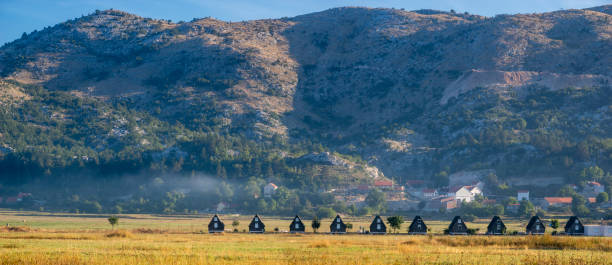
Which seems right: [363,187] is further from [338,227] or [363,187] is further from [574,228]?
[574,228]

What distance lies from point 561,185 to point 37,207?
146905 millimetres

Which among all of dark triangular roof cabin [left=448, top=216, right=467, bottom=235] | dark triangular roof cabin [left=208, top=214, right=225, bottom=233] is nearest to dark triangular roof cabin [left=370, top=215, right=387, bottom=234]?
dark triangular roof cabin [left=448, top=216, right=467, bottom=235]

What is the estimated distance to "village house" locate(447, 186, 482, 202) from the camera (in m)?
185

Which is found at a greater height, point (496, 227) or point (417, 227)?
point (496, 227)

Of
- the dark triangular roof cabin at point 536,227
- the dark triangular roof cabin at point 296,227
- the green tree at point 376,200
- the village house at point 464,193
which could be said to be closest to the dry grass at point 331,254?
the dark triangular roof cabin at point 296,227

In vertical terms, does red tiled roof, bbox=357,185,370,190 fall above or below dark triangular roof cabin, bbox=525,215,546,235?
above

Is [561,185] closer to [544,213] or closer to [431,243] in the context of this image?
[544,213]

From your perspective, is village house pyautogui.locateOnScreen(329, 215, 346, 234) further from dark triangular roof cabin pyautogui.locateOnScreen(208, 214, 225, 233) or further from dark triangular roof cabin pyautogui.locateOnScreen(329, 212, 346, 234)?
dark triangular roof cabin pyautogui.locateOnScreen(208, 214, 225, 233)

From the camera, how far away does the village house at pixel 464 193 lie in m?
185

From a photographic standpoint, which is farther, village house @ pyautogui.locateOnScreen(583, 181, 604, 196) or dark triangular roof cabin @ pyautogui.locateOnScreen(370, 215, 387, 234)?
village house @ pyautogui.locateOnScreen(583, 181, 604, 196)

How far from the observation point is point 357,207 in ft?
589

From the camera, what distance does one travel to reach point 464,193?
187m

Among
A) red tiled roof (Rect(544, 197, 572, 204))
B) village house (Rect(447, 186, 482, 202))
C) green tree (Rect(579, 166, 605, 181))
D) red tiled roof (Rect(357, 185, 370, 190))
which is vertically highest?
green tree (Rect(579, 166, 605, 181))

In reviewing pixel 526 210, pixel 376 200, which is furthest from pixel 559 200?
pixel 376 200
